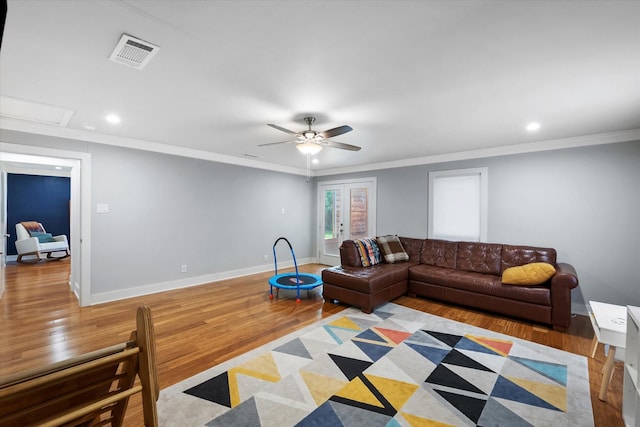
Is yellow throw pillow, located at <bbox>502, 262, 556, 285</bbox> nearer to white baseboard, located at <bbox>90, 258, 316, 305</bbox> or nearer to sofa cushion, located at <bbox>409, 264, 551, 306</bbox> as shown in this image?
sofa cushion, located at <bbox>409, 264, 551, 306</bbox>

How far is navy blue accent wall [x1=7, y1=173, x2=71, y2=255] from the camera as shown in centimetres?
769

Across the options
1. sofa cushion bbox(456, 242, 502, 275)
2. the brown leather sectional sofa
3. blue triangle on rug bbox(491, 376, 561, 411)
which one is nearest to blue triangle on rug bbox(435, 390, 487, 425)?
blue triangle on rug bbox(491, 376, 561, 411)

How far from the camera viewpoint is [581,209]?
155 inches

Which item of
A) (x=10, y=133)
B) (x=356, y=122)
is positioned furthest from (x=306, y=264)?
(x=10, y=133)

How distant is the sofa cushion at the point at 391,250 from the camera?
4953mm

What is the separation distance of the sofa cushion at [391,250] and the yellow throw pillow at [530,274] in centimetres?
168

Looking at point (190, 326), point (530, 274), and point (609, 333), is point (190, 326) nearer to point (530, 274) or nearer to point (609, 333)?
point (609, 333)

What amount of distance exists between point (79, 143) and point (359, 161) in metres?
4.80

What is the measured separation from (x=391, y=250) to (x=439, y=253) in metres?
0.83

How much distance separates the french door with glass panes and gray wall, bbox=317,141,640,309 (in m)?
2.23

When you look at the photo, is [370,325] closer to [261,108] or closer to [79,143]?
[261,108]

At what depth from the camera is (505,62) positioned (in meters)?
2.07

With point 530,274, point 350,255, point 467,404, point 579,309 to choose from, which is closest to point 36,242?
point 350,255

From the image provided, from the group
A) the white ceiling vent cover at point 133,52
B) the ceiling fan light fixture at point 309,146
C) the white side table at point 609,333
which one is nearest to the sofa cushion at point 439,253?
the white side table at point 609,333
